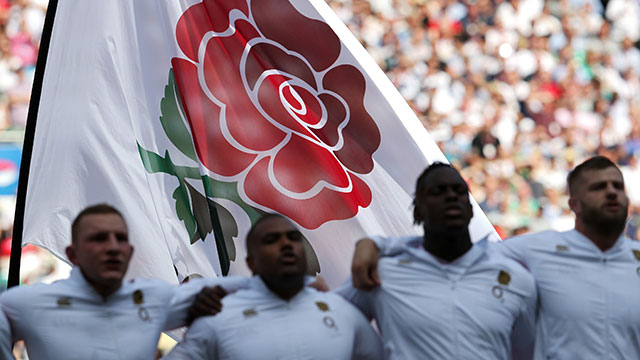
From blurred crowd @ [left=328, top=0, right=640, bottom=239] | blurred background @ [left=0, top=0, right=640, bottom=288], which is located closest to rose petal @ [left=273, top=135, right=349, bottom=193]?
blurred background @ [left=0, top=0, right=640, bottom=288]

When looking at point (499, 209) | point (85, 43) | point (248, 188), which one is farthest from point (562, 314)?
point (499, 209)

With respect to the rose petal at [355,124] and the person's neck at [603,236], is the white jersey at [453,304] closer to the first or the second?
the person's neck at [603,236]

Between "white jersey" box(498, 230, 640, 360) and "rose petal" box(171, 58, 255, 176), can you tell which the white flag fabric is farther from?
"white jersey" box(498, 230, 640, 360)

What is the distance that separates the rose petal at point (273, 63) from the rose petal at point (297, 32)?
53 millimetres

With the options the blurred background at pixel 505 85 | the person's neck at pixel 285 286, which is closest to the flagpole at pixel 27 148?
the person's neck at pixel 285 286

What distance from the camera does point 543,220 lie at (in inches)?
514

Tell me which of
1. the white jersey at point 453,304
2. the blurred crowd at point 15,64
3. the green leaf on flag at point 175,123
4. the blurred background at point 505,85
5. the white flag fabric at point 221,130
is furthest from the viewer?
the blurred background at point 505,85

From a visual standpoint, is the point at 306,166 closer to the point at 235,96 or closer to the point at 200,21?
the point at 235,96

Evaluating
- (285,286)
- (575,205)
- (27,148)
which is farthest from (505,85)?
(285,286)

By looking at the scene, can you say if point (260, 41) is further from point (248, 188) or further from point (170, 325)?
point (170, 325)

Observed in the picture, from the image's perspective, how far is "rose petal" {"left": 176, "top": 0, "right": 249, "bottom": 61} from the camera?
19.3 feet

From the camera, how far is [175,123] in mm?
5723

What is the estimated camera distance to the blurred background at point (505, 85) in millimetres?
13305

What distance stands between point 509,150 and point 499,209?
1.21 metres
